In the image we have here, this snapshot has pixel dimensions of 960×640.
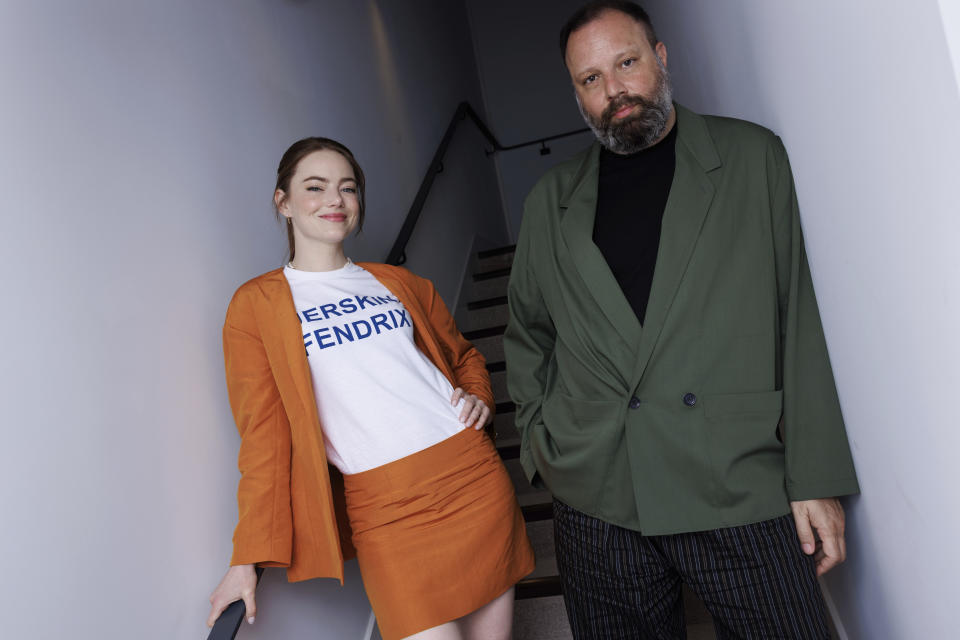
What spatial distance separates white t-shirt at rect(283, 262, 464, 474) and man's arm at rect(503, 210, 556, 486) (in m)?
0.17

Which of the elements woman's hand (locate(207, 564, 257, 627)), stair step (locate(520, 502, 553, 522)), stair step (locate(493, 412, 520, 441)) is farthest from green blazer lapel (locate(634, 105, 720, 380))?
stair step (locate(493, 412, 520, 441))

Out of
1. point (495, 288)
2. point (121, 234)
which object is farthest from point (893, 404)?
point (495, 288)

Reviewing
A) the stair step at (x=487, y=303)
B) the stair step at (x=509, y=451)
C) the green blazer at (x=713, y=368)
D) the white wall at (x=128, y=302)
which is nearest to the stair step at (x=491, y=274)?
the stair step at (x=487, y=303)

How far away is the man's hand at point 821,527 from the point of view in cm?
117

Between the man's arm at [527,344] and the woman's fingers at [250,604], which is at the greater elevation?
the man's arm at [527,344]

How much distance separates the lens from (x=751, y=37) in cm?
133

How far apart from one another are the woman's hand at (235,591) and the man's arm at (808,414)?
1.06 m

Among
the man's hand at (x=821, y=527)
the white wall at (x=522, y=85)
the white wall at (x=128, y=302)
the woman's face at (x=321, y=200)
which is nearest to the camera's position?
the white wall at (x=128, y=302)

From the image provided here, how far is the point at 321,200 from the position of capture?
65.0 inches

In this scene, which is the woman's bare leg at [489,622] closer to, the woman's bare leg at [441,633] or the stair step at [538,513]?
the woman's bare leg at [441,633]

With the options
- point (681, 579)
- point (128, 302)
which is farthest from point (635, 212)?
point (128, 302)

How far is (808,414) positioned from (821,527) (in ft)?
0.67

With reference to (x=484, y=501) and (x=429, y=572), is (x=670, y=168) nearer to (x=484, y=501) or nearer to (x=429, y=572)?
(x=484, y=501)

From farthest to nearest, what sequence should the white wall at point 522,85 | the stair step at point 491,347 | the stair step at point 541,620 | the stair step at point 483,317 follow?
1. the white wall at point 522,85
2. the stair step at point 483,317
3. the stair step at point 491,347
4. the stair step at point 541,620
